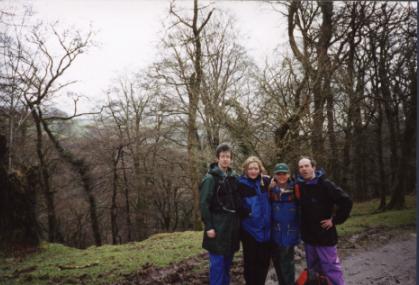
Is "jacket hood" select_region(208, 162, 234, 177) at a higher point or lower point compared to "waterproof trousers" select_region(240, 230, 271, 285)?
higher

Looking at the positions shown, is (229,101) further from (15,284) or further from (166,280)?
(15,284)

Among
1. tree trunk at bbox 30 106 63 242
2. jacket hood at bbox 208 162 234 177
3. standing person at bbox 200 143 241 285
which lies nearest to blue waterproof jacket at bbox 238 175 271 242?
standing person at bbox 200 143 241 285

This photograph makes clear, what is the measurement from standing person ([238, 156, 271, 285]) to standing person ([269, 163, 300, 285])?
0.10m

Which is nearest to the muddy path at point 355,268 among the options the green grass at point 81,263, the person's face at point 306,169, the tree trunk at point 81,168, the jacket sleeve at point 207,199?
the green grass at point 81,263

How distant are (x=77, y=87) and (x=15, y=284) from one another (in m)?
13.9

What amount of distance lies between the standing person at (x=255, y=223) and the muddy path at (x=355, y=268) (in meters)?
1.17

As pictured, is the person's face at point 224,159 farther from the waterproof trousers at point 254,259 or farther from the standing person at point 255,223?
the waterproof trousers at point 254,259

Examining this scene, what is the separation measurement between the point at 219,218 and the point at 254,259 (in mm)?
660

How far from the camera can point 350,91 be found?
10750mm

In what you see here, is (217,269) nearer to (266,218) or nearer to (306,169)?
(266,218)

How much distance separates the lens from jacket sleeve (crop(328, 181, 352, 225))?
144 inches

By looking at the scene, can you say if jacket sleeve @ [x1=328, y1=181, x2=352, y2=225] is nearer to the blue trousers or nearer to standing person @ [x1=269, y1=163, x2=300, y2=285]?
standing person @ [x1=269, y1=163, x2=300, y2=285]

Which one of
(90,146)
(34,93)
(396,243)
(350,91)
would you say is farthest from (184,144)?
(396,243)

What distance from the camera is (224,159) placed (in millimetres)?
3936
